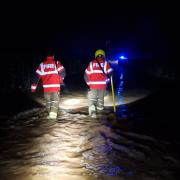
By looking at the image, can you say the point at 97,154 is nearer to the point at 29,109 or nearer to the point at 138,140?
the point at 138,140

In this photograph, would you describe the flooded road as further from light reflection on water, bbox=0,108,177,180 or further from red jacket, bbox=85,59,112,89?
red jacket, bbox=85,59,112,89

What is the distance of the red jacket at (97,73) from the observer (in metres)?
9.02

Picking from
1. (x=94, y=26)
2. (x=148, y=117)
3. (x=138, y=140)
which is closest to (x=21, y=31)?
(x=148, y=117)

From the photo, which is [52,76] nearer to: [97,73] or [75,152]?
[97,73]

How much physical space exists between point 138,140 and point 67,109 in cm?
404

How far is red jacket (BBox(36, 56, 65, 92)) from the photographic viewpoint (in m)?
8.69

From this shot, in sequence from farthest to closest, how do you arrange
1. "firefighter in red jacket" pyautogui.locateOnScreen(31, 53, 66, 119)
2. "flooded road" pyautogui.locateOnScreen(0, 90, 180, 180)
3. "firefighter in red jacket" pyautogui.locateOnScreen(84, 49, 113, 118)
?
"firefighter in red jacket" pyautogui.locateOnScreen(84, 49, 113, 118) → "firefighter in red jacket" pyautogui.locateOnScreen(31, 53, 66, 119) → "flooded road" pyautogui.locateOnScreen(0, 90, 180, 180)

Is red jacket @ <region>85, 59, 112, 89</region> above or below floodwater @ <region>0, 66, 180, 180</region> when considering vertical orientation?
above

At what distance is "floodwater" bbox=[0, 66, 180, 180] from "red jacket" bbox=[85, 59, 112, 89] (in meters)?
0.95

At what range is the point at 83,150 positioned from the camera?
234 inches

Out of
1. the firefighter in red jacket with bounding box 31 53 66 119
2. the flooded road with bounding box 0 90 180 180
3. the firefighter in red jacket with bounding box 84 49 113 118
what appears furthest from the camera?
the firefighter in red jacket with bounding box 84 49 113 118

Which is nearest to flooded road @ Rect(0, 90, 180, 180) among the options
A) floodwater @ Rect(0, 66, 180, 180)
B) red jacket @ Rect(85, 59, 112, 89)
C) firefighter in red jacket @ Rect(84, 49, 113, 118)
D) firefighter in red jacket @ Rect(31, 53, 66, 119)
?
floodwater @ Rect(0, 66, 180, 180)

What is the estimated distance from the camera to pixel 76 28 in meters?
51.9

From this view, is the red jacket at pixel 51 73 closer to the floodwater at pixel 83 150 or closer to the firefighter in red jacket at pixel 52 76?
the firefighter in red jacket at pixel 52 76
